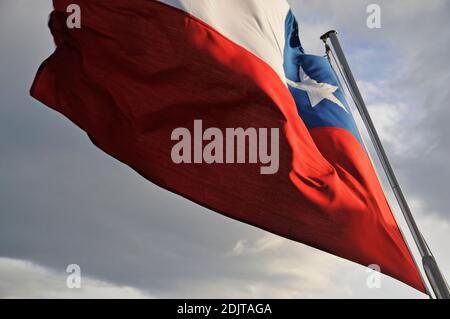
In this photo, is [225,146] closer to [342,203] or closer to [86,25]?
[342,203]

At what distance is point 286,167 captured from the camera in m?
8.70

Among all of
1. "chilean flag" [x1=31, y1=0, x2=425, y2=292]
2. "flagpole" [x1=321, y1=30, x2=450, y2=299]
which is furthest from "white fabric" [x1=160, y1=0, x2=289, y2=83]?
"flagpole" [x1=321, y1=30, x2=450, y2=299]

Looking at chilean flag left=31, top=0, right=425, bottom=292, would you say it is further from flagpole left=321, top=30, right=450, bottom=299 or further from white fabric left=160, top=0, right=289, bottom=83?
flagpole left=321, top=30, right=450, bottom=299

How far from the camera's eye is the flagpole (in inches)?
280

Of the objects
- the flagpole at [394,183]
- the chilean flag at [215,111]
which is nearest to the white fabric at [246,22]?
the chilean flag at [215,111]

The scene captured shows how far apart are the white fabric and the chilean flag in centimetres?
2

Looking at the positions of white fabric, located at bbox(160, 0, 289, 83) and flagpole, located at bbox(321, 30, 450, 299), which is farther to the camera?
white fabric, located at bbox(160, 0, 289, 83)

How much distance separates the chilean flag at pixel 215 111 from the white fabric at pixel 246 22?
19mm

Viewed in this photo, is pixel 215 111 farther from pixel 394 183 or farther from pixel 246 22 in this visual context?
pixel 394 183

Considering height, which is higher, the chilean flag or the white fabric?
the white fabric

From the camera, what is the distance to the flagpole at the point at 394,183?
7.10 meters

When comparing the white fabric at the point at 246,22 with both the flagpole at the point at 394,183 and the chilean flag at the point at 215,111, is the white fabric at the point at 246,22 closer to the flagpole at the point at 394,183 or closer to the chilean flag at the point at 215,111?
the chilean flag at the point at 215,111

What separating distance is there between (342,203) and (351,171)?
0.76 meters
